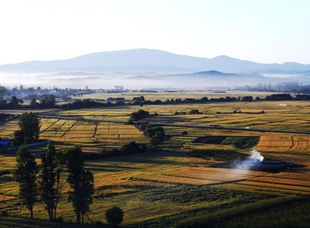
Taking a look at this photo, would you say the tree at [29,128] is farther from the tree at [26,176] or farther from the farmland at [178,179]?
the tree at [26,176]

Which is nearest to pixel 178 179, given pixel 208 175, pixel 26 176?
pixel 208 175

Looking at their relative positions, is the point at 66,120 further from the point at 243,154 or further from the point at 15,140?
the point at 243,154

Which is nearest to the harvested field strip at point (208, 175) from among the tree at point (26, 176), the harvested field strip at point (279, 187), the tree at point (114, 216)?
the harvested field strip at point (279, 187)

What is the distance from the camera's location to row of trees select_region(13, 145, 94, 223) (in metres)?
23.9

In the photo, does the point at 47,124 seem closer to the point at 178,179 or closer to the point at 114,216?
Result: the point at 178,179

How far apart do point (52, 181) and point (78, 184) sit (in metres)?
1.74

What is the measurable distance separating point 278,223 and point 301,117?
52189mm

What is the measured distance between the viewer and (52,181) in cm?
2506

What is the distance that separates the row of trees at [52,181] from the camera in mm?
23891

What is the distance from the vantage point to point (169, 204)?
84.4 ft

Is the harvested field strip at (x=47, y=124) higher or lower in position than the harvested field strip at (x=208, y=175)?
higher

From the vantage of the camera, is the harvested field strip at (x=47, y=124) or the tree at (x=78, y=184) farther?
the harvested field strip at (x=47, y=124)

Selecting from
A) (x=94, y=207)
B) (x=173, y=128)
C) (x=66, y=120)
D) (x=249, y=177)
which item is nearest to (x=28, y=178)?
(x=94, y=207)

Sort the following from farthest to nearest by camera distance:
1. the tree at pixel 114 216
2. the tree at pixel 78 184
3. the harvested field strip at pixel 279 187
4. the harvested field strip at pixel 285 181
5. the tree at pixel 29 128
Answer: the tree at pixel 29 128
the harvested field strip at pixel 285 181
the harvested field strip at pixel 279 187
the tree at pixel 78 184
the tree at pixel 114 216
